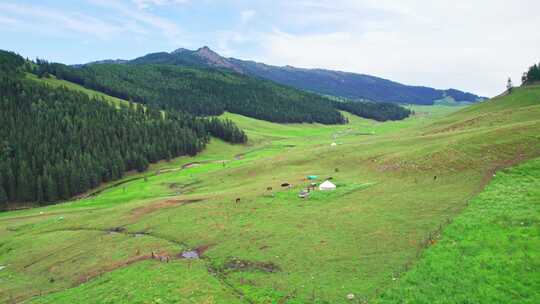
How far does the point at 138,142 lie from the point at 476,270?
145 m

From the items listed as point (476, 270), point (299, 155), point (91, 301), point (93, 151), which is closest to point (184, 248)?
point (91, 301)

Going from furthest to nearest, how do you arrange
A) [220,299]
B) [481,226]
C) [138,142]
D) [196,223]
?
[138,142] → [196,223] → [481,226] → [220,299]

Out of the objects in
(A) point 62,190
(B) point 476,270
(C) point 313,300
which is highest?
(B) point 476,270

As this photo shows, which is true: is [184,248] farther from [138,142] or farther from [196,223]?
[138,142]

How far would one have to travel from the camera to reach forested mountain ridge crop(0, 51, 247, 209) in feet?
360

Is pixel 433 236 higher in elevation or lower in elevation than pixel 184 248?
higher

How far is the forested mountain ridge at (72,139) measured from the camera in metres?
110

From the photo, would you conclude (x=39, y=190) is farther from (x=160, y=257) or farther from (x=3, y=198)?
(x=160, y=257)

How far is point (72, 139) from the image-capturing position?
13688 centimetres

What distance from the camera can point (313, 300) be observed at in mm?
23906

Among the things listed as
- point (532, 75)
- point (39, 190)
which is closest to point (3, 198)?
point (39, 190)

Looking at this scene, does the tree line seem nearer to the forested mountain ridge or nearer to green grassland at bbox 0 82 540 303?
green grassland at bbox 0 82 540 303

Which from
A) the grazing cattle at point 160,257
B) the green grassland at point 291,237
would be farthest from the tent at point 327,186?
the grazing cattle at point 160,257

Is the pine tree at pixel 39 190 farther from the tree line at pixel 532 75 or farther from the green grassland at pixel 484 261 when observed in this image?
the tree line at pixel 532 75
